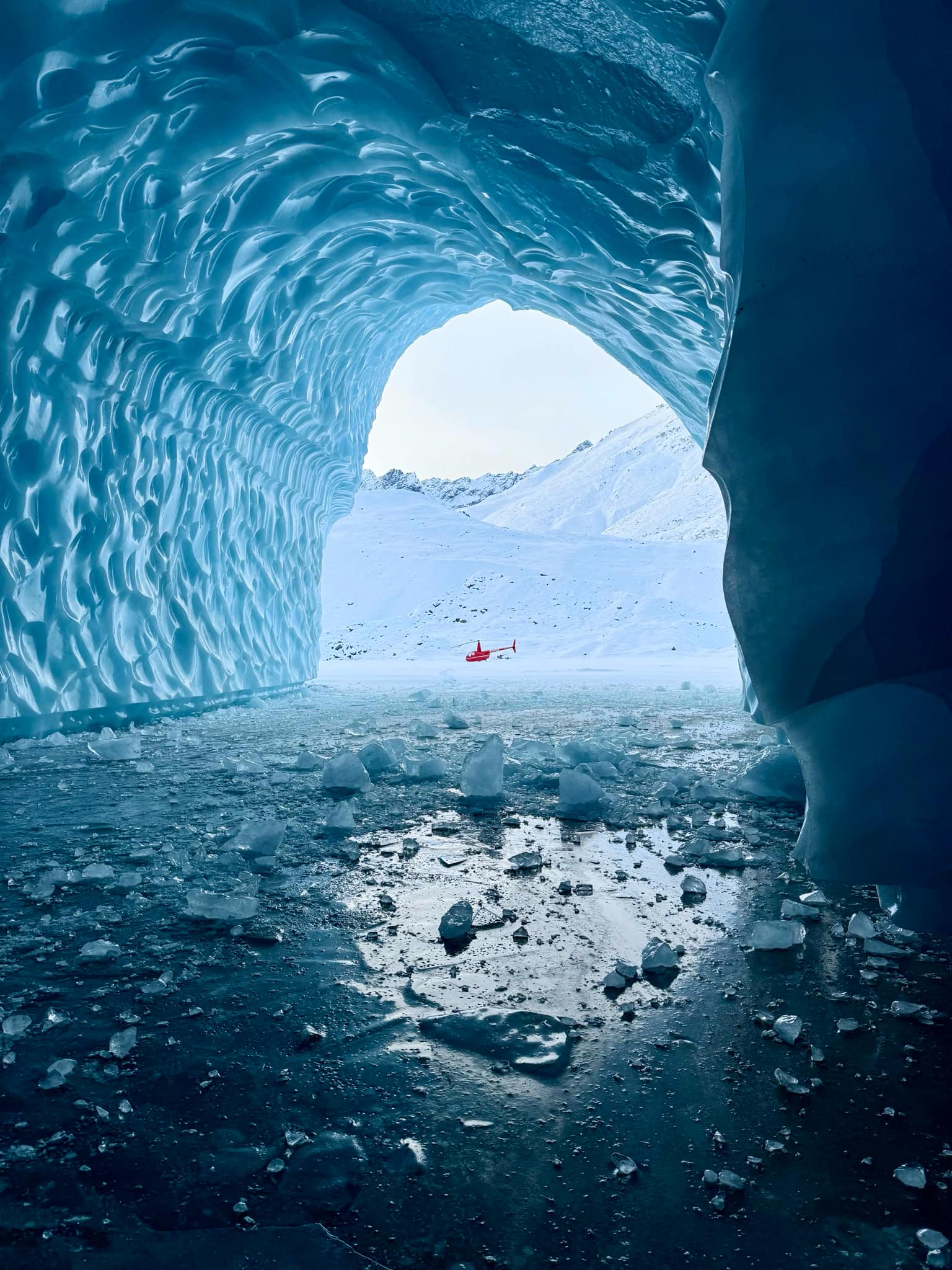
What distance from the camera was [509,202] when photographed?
5082 millimetres

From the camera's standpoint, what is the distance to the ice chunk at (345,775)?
12.6ft

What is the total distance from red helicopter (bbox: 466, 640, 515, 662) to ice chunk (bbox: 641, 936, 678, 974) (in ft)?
49.2

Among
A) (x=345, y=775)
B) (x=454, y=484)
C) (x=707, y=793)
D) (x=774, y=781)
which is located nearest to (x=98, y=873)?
(x=345, y=775)

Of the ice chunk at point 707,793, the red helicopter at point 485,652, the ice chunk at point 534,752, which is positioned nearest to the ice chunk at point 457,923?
the ice chunk at point 707,793

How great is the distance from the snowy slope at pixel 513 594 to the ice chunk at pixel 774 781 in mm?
13167

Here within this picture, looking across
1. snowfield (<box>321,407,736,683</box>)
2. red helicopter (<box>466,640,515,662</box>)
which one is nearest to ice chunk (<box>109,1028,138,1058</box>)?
snowfield (<box>321,407,736,683</box>)

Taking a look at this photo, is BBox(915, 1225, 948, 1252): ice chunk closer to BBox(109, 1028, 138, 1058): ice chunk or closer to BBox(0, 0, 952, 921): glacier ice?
BBox(0, 0, 952, 921): glacier ice

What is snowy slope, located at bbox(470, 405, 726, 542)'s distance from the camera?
150 ft

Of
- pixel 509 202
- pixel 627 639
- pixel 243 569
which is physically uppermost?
pixel 509 202

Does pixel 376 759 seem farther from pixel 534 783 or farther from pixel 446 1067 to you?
pixel 446 1067

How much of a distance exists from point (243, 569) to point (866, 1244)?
359 inches

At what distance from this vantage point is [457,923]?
2010 mm

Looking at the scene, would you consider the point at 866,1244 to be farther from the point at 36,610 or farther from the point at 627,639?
the point at 627,639

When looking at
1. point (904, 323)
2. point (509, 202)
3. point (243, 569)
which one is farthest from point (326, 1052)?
point (243, 569)
